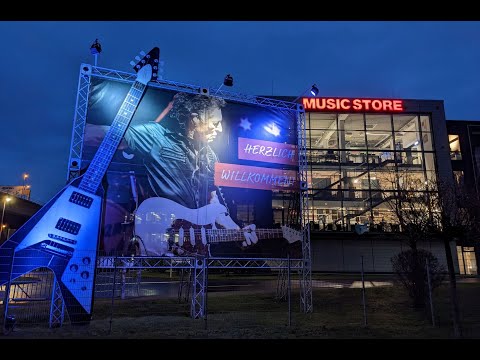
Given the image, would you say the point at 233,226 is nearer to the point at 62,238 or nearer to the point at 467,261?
the point at 62,238

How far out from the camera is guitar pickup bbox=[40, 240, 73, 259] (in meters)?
9.71

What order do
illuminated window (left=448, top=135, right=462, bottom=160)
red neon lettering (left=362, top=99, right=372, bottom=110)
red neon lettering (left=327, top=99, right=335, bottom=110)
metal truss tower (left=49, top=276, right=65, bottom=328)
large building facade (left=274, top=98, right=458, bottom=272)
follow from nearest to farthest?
metal truss tower (left=49, top=276, right=65, bottom=328) < large building facade (left=274, top=98, right=458, bottom=272) < red neon lettering (left=327, top=99, right=335, bottom=110) < red neon lettering (left=362, top=99, right=372, bottom=110) < illuminated window (left=448, top=135, right=462, bottom=160)

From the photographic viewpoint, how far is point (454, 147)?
41156 mm

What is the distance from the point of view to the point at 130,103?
1208 cm

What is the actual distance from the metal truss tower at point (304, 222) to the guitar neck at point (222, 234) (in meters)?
1.45

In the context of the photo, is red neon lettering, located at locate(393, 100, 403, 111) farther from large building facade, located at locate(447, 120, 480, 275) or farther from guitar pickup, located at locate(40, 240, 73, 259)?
guitar pickup, located at locate(40, 240, 73, 259)

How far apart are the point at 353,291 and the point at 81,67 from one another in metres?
14.3

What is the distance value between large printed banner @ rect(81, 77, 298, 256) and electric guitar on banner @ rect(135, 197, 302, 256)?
0.10ft

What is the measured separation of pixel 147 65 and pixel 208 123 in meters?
2.80

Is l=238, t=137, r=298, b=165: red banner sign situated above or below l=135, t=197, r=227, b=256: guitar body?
above

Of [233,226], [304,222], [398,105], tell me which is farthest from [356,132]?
[233,226]

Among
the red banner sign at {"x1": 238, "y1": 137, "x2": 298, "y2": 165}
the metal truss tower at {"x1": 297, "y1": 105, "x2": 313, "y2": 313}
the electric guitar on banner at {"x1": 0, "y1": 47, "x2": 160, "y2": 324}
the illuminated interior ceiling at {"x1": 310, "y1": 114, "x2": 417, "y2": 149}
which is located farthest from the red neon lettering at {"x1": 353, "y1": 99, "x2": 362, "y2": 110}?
the electric guitar on banner at {"x1": 0, "y1": 47, "x2": 160, "y2": 324}

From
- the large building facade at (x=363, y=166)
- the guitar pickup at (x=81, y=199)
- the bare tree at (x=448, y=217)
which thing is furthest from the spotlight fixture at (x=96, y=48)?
the large building facade at (x=363, y=166)
